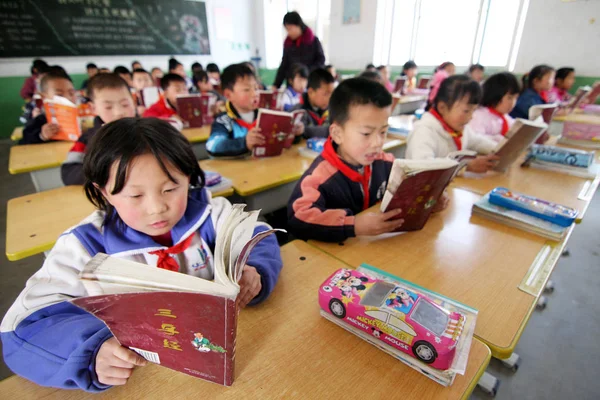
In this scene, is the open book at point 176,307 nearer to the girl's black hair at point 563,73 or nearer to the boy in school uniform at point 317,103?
the boy in school uniform at point 317,103

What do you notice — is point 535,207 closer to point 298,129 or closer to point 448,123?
point 448,123

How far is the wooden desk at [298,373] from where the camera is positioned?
0.52 m

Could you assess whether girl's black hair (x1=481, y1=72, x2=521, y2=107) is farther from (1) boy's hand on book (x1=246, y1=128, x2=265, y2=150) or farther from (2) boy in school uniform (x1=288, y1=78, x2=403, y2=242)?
(1) boy's hand on book (x1=246, y1=128, x2=265, y2=150)

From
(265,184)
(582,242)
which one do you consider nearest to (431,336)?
(265,184)

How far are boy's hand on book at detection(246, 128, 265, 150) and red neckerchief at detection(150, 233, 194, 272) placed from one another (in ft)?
3.78

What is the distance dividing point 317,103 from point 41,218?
198 cm

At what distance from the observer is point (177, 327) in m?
0.45

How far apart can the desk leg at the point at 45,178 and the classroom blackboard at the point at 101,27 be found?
4838mm

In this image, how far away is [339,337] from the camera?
2.03 feet

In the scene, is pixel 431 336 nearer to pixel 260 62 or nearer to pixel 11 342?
pixel 11 342

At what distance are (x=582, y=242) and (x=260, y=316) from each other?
8.84 feet

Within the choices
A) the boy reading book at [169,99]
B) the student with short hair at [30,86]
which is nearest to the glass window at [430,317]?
the boy reading book at [169,99]

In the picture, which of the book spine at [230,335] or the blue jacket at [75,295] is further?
the blue jacket at [75,295]

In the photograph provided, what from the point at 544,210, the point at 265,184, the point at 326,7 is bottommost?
the point at 265,184
